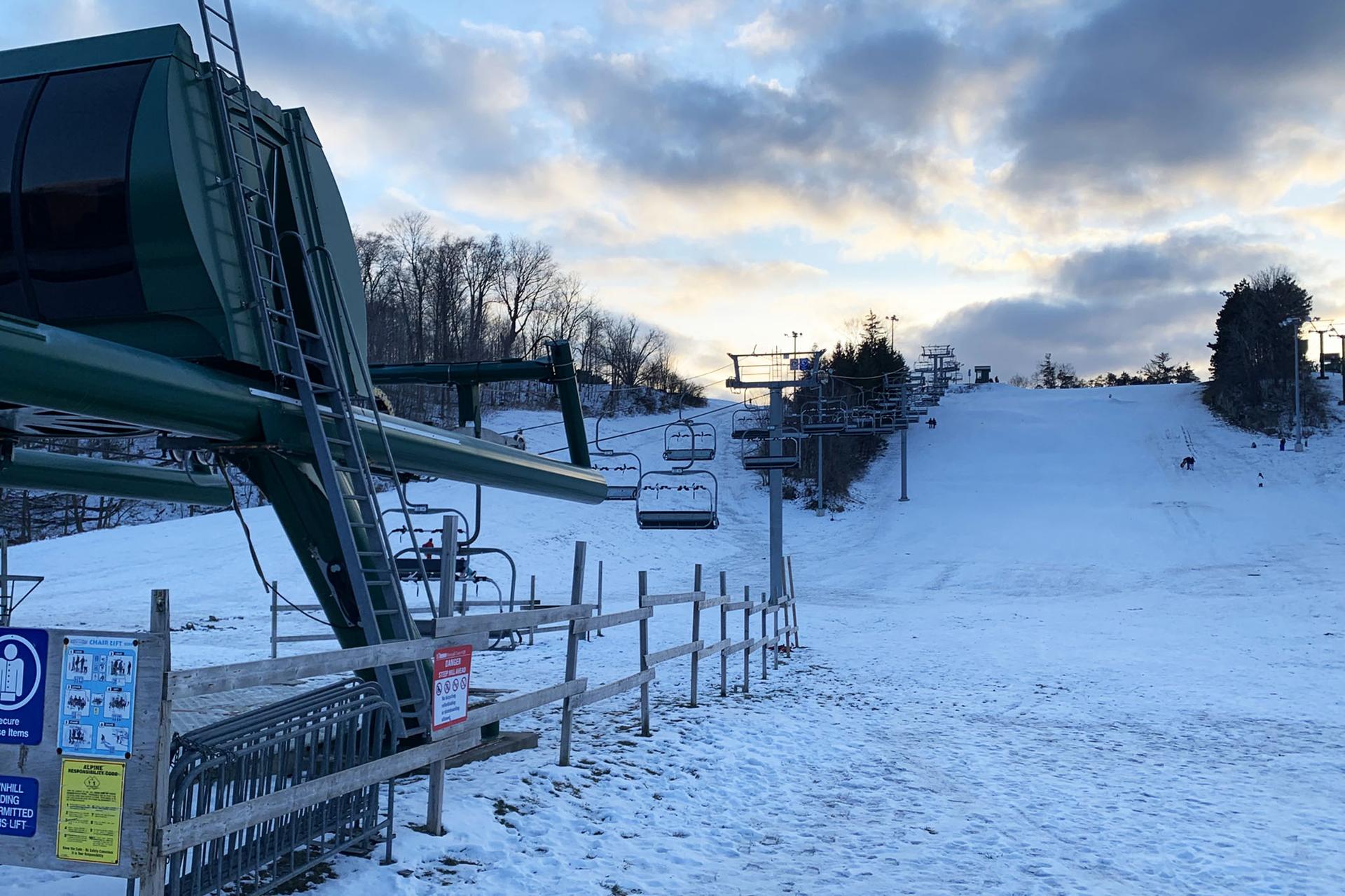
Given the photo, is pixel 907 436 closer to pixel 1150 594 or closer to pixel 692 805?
pixel 1150 594

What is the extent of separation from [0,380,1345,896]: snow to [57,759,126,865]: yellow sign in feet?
5.20

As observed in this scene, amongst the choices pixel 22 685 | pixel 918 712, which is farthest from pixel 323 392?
pixel 918 712

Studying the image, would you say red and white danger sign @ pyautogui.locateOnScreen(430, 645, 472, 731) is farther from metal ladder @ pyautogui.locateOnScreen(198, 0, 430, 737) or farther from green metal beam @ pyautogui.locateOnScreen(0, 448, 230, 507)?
green metal beam @ pyautogui.locateOnScreen(0, 448, 230, 507)

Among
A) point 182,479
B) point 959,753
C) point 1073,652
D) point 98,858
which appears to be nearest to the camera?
point 98,858

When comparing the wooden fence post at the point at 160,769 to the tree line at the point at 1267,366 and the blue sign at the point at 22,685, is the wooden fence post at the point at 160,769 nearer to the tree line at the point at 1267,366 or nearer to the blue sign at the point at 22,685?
the blue sign at the point at 22,685

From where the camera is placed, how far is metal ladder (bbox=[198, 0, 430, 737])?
20.1 ft

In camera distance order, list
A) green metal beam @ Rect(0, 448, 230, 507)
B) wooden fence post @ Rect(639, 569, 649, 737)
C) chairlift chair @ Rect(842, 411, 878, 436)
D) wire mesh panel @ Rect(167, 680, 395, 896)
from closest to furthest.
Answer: wire mesh panel @ Rect(167, 680, 395, 896) → wooden fence post @ Rect(639, 569, 649, 737) → green metal beam @ Rect(0, 448, 230, 507) → chairlift chair @ Rect(842, 411, 878, 436)

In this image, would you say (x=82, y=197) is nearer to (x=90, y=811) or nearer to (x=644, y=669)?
(x=90, y=811)

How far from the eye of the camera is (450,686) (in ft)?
19.3

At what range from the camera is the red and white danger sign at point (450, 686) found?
567cm

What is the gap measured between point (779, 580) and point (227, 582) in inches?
586

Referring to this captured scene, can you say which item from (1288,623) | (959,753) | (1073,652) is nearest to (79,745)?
(959,753)

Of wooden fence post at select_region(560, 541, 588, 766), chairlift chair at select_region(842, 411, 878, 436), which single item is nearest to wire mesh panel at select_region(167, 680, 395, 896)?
wooden fence post at select_region(560, 541, 588, 766)

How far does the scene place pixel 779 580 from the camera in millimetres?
19984
